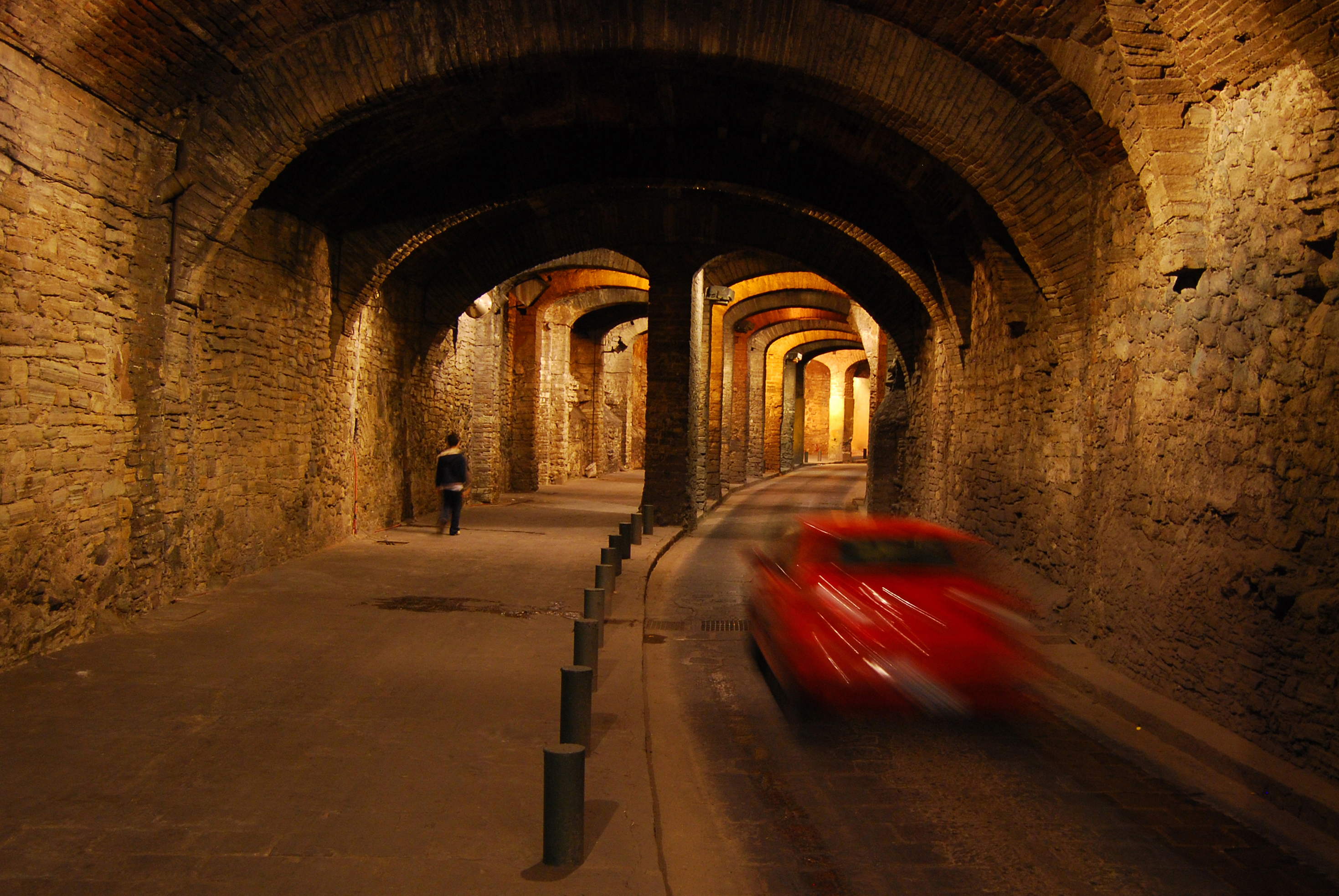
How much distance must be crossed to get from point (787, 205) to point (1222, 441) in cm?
753

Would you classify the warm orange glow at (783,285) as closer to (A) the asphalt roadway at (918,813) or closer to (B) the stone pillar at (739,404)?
(B) the stone pillar at (739,404)

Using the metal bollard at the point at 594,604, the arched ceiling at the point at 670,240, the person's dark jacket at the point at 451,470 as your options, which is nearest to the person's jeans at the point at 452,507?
the person's dark jacket at the point at 451,470

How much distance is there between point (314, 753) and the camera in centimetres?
409

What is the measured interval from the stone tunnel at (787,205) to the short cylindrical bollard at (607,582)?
3.44m

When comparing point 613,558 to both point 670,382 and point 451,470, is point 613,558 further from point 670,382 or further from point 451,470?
point 670,382

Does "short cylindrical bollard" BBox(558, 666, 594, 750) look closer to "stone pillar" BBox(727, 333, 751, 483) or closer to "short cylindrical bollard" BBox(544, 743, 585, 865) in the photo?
"short cylindrical bollard" BBox(544, 743, 585, 865)

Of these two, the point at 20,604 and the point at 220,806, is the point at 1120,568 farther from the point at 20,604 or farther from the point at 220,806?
the point at 20,604

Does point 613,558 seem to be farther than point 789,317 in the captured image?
No

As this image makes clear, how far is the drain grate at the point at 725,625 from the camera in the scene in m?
7.56

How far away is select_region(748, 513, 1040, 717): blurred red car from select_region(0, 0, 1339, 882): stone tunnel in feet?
4.04

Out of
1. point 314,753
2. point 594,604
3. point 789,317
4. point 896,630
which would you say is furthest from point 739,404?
point 314,753

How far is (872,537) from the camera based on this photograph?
221 inches

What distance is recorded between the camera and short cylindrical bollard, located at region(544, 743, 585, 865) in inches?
121

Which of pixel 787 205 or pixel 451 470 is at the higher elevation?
pixel 787 205
